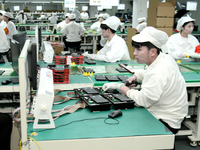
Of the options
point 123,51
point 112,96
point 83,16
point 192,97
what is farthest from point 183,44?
point 83,16

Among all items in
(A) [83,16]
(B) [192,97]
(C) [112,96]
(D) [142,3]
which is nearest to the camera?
(C) [112,96]

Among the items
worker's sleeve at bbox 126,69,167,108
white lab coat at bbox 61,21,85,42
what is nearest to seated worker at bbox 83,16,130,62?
worker's sleeve at bbox 126,69,167,108

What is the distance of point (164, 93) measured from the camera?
1.63 meters

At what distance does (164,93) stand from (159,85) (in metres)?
0.11

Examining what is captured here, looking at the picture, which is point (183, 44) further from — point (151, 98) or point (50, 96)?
point (50, 96)

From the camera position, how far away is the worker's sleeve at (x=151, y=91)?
1.56 meters

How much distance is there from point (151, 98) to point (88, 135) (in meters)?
0.57

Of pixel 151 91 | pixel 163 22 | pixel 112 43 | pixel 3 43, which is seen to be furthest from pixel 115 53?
pixel 3 43

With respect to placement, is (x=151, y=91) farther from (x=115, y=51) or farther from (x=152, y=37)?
(x=115, y=51)

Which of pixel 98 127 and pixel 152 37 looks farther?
pixel 152 37

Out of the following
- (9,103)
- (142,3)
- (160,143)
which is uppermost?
(142,3)

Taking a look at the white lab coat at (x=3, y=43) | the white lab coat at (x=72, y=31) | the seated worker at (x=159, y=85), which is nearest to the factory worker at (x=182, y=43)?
the seated worker at (x=159, y=85)

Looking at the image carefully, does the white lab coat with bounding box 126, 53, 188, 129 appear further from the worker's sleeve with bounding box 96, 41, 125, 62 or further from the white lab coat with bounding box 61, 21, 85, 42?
the white lab coat with bounding box 61, 21, 85, 42

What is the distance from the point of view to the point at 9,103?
267 cm
